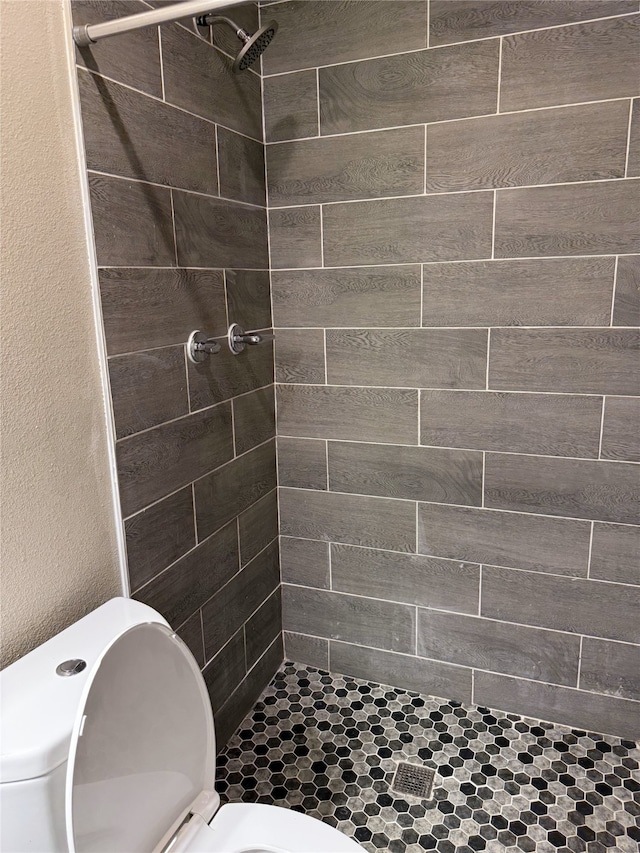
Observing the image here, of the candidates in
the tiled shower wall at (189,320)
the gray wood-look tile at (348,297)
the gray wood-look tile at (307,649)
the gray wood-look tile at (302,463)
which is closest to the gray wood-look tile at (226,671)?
the tiled shower wall at (189,320)

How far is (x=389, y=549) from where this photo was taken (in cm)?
202

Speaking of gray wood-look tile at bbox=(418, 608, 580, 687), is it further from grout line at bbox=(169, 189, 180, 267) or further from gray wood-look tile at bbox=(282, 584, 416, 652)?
grout line at bbox=(169, 189, 180, 267)

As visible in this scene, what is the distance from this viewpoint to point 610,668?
183 cm

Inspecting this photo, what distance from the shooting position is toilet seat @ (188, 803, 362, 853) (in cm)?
115

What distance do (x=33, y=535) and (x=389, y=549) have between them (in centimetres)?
116

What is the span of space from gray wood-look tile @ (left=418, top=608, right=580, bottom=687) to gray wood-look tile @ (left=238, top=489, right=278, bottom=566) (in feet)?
1.81

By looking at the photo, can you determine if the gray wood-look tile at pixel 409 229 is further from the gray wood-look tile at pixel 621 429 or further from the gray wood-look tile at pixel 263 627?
the gray wood-look tile at pixel 263 627

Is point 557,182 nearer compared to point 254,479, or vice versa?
point 557,182

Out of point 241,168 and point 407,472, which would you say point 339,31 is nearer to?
point 241,168

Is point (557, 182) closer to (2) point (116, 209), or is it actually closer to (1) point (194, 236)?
(1) point (194, 236)

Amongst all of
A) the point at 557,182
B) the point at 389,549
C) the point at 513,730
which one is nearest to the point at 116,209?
the point at 557,182

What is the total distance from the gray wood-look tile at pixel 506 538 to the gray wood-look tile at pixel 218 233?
3.07ft

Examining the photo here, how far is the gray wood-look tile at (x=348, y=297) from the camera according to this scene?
1.83 meters

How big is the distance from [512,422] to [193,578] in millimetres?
990
